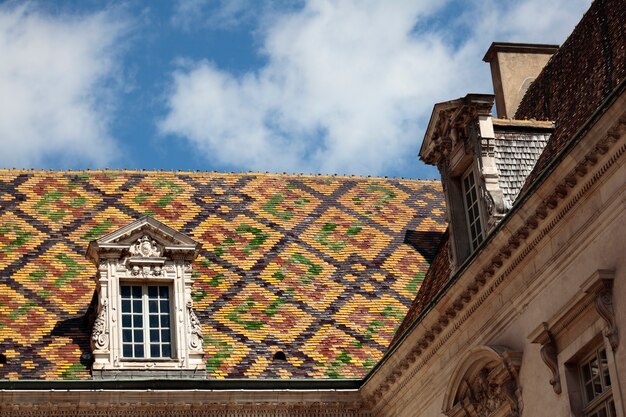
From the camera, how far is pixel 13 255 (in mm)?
21531

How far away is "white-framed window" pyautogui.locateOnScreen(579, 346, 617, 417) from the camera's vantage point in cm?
1341

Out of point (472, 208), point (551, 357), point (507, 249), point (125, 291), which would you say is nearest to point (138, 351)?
point (125, 291)

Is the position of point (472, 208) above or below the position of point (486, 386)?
above

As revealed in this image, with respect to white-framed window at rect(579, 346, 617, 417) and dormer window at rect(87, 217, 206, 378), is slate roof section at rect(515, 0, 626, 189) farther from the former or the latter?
dormer window at rect(87, 217, 206, 378)

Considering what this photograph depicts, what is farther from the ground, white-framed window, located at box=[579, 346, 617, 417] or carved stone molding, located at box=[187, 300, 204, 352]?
carved stone molding, located at box=[187, 300, 204, 352]

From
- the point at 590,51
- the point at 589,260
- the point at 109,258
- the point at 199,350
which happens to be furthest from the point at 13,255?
the point at 589,260

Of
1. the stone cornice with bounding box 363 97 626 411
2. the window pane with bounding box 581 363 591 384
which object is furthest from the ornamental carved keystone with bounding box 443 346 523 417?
the window pane with bounding box 581 363 591 384

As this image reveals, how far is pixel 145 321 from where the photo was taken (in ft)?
65.8

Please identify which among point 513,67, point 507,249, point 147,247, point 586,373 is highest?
point 513,67

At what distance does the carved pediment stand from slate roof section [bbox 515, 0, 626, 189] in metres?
4.99

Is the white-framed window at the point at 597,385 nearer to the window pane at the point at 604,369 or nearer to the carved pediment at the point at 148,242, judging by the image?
the window pane at the point at 604,369

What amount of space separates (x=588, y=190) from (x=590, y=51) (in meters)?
3.66

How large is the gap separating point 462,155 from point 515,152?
0.75m

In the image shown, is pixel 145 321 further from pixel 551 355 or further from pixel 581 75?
pixel 551 355
